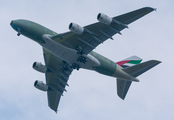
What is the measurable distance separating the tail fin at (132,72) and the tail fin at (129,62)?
3.65 metres

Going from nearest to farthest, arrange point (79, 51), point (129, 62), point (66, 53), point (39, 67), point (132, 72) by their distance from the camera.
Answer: point (79, 51)
point (66, 53)
point (132, 72)
point (39, 67)
point (129, 62)

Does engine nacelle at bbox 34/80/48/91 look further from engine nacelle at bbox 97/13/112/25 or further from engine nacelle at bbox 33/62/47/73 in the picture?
engine nacelle at bbox 97/13/112/25

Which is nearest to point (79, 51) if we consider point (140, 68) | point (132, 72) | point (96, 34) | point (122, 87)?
point (96, 34)

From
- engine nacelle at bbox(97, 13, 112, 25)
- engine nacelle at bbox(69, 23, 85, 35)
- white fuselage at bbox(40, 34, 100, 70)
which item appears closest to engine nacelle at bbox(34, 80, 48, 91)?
white fuselage at bbox(40, 34, 100, 70)

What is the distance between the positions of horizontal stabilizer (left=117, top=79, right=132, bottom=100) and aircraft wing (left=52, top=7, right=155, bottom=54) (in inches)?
467

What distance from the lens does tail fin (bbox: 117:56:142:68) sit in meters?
58.1

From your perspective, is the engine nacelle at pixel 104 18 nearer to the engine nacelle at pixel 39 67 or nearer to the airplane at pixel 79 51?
the airplane at pixel 79 51

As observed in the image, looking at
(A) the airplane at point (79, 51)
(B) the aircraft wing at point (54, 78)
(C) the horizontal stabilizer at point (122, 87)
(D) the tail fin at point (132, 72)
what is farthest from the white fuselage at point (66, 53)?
(C) the horizontal stabilizer at point (122, 87)

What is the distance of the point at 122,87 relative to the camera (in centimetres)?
5669

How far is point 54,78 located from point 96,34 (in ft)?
54.8

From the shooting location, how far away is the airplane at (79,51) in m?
44.7

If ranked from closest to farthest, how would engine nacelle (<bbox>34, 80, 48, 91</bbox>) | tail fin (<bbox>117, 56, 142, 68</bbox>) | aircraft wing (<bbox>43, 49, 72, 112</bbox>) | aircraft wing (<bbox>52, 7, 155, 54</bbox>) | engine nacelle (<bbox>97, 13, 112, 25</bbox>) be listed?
engine nacelle (<bbox>97, 13, 112, 25</bbox>)
aircraft wing (<bbox>52, 7, 155, 54</bbox>)
aircraft wing (<bbox>43, 49, 72, 112</bbox>)
engine nacelle (<bbox>34, 80, 48, 91</bbox>)
tail fin (<bbox>117, 56, 142, 68</bbox>)

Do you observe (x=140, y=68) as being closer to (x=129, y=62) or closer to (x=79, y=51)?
(x=129, y=62)

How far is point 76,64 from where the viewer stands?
51.2m
